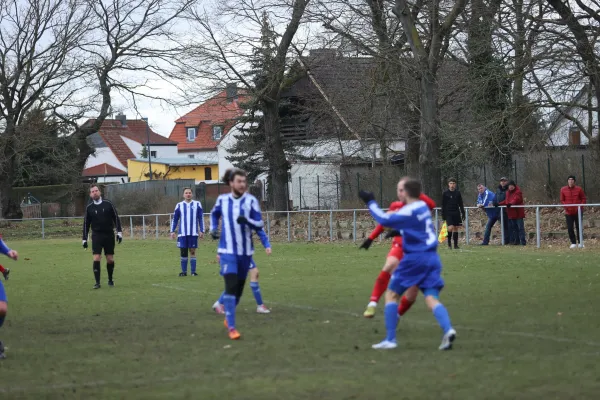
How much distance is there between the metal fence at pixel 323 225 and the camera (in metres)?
25.8

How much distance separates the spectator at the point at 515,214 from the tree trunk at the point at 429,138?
5.44 m

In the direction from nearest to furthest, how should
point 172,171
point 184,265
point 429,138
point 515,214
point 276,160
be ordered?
point 184,265 → point 515,214 → point 429,138 → point 276,160 → point 172,171

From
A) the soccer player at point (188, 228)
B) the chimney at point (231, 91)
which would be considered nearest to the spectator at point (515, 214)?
the soccer player at point (188, 228)

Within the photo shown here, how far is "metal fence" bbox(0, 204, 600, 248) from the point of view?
25.8 metres

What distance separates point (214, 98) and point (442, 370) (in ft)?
98.9

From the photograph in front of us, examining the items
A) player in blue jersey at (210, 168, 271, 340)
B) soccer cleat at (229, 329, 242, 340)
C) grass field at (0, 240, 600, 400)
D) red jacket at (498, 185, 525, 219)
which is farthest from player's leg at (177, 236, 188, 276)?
soccer cleat at (229, 329, 242, 340)

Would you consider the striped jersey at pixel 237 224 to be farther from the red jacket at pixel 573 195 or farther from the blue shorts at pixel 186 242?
the red jacket at pixel 573 195

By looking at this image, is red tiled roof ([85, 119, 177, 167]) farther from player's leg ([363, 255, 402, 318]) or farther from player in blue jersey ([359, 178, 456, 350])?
player in blue jersey ([359, 178, 456, 350])

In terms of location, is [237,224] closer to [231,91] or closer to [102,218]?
[102,218]

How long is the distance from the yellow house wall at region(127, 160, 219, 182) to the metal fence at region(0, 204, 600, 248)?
39.8 metres

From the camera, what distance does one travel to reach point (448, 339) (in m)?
9.02

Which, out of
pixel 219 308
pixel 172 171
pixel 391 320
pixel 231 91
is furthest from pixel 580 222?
pixel 172 171

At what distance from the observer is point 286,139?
55.3 metres

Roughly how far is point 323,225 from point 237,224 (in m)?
23.9
